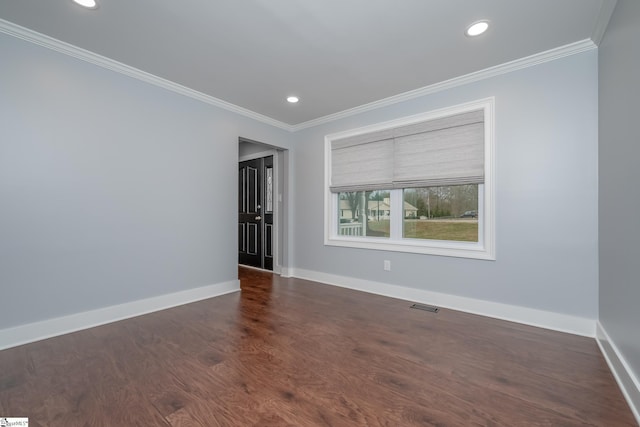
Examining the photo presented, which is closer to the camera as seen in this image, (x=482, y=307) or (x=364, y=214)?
(x=482, y=307)

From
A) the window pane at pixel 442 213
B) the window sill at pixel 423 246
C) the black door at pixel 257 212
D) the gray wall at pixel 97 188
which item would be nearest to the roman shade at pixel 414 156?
the window pane at pixel 442 213

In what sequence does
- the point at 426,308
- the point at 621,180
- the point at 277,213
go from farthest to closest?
1. the point at 277,213
2. the point at 426,308
3. the point at 621,180

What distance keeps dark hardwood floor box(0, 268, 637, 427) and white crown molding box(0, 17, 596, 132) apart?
2443mm

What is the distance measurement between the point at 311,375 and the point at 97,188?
99.6 inches

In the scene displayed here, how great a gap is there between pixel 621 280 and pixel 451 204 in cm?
160

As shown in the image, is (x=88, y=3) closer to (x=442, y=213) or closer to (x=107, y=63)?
(x=107, y=63)

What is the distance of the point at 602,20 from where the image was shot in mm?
2086

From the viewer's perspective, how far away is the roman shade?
3.02m

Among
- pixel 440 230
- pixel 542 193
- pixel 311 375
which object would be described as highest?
pixel 542 193

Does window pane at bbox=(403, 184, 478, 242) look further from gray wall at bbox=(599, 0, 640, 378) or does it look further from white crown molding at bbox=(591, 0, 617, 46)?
white crown molding at bbox=(591, 0, 617, 46)

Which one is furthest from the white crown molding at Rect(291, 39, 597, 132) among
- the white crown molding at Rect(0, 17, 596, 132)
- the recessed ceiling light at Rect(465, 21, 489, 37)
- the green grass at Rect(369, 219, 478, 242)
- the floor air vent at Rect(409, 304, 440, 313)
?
the floor air vent at Rect(409, 304, 440, 313)

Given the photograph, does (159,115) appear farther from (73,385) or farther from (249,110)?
(73,385)

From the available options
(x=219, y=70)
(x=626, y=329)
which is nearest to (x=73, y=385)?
(x=219, y=70)

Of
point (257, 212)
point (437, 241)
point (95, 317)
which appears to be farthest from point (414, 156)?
point (95, 317)
